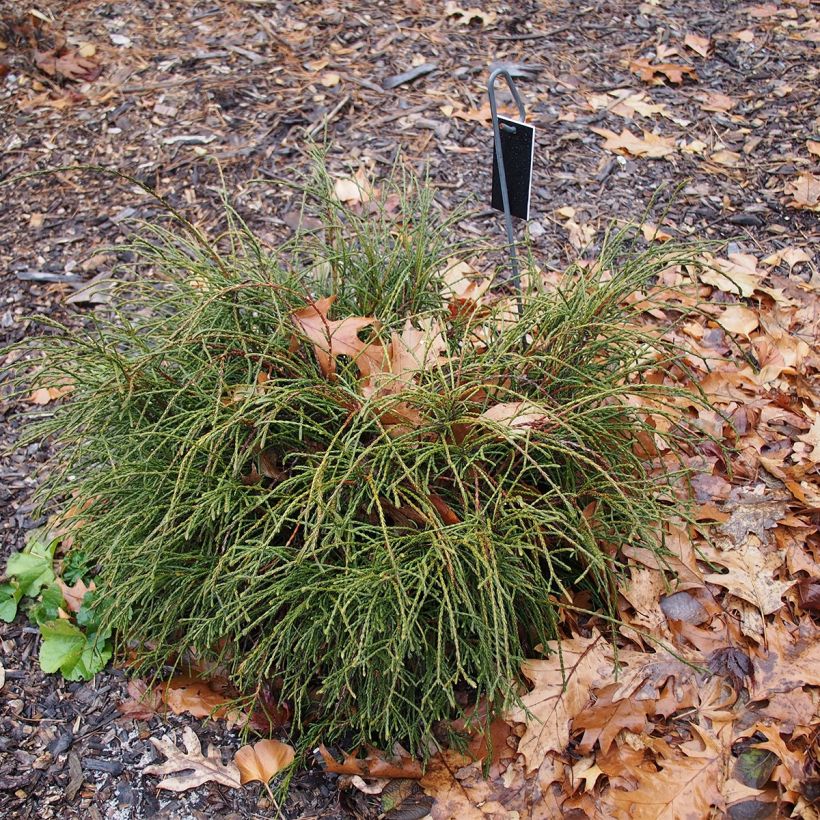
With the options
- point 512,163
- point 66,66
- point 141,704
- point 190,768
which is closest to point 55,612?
point 141,704

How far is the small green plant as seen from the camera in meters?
2.29

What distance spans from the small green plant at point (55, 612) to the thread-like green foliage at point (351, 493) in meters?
0.11

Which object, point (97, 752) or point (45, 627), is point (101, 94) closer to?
point (45, 627)

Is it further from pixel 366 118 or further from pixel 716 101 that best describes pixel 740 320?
pixel 366 118

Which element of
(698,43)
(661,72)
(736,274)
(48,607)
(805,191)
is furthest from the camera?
(698,43)

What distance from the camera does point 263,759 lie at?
2092 mm

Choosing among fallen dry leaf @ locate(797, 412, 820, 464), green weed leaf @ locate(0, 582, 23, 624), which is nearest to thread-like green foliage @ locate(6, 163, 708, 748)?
green weed leaf @ locate(0, 582, 23, 624)

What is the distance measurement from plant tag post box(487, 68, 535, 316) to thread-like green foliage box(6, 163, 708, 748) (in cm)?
36

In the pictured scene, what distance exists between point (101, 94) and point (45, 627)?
2.78 m

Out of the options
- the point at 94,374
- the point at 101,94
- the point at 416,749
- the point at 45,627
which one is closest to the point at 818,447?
the point at 416,749

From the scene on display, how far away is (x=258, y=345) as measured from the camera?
7.36ft

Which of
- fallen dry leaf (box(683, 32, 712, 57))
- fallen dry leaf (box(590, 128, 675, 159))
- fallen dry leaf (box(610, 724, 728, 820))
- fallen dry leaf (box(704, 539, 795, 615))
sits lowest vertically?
fallen dry leaf (box(610, 724, 728, 820))

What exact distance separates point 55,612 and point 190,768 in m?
0.63

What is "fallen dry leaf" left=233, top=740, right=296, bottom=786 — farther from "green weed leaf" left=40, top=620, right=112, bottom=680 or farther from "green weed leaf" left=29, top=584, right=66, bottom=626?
"green weed leaf" left=29, top=584, right=66, bottom=626
